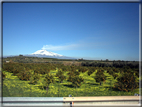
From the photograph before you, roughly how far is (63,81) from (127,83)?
10.5 feet

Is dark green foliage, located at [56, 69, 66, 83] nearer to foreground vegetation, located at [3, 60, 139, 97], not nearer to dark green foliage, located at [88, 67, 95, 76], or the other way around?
foreground vegetation, located at [3, 60, 139, 97]

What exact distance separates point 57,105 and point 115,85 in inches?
120

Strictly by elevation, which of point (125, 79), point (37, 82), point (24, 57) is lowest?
point (37, 82)

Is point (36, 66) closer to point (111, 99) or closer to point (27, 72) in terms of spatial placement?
point (27, 72)

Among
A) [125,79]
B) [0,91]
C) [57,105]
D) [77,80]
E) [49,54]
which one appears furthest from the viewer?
[77,80]

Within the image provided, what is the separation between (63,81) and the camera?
20.4ft

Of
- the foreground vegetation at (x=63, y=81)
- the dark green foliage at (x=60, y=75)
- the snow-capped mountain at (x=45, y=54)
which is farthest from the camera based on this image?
the dark green foliage at (x=60, y=75)

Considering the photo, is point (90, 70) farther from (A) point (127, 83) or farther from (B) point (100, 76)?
(A) point (127, 83)

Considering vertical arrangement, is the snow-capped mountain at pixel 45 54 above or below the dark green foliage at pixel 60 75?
above

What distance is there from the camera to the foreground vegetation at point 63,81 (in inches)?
166

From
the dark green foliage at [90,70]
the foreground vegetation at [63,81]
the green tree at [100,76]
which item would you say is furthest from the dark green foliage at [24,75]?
the green tree at [100,76]

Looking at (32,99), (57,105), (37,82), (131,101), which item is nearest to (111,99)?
(131,101)

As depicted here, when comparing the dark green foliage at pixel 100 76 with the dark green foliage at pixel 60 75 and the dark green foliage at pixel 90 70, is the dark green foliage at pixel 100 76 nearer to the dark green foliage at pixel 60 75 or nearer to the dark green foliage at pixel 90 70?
the dark green foliage at pixel 90 70

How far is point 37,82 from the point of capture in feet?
18.3
